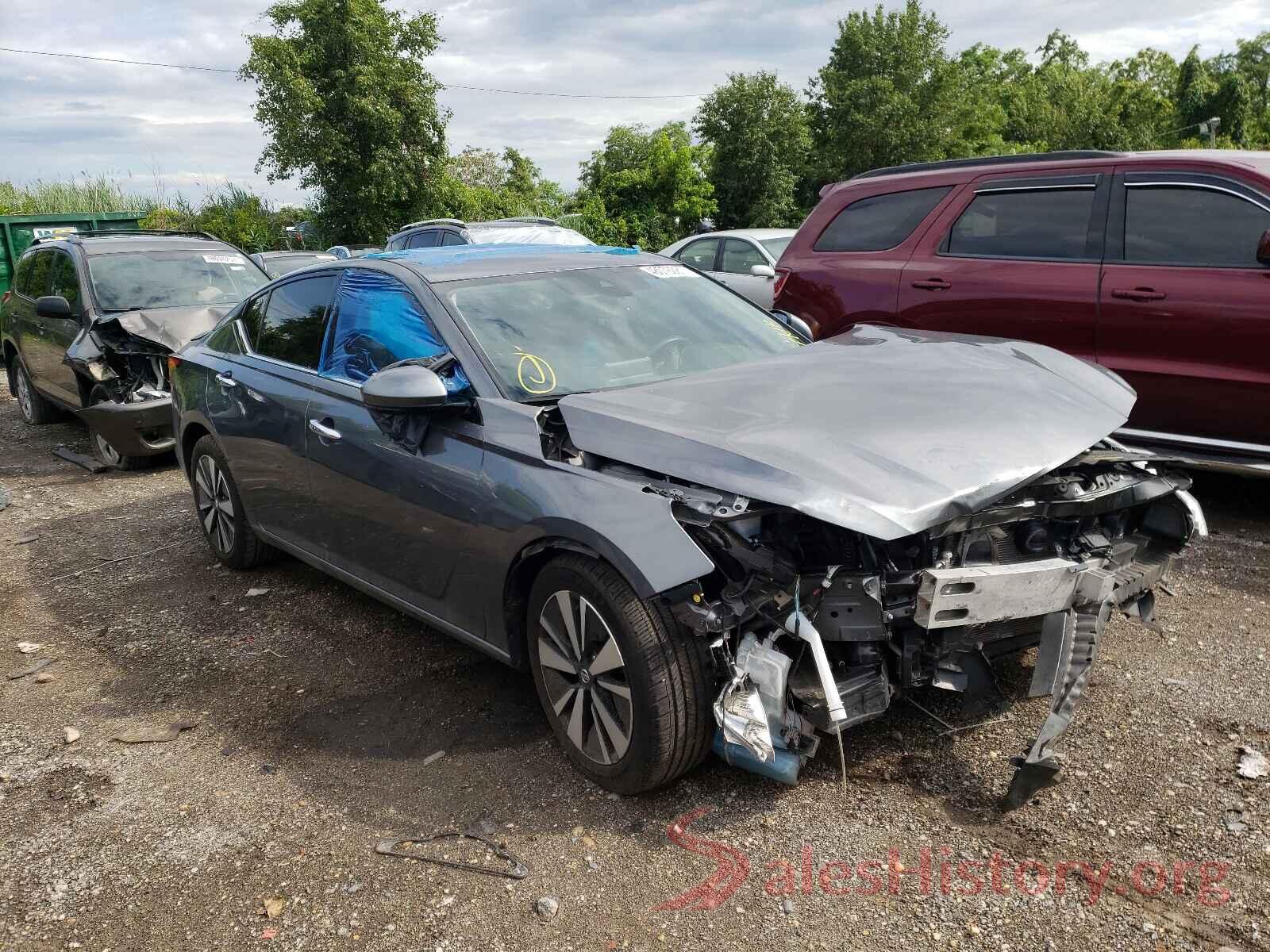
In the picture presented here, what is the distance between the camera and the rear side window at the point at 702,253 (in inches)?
452

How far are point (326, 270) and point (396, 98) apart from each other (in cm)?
2097

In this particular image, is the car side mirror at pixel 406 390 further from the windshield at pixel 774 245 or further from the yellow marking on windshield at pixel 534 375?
the windshield at pixel 774 245

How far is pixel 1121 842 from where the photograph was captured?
2727 mm

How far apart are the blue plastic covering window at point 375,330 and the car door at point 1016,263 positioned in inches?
136

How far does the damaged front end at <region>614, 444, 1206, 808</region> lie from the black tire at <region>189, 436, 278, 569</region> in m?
3.14

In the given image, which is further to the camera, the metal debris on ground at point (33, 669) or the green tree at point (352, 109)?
the green tree at point (352, 109)

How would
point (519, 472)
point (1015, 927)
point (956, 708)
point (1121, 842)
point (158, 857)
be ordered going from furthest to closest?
1. point (956, 708)
2. point (519, 472)
3. point (158, 857)
4. point (1121, 842)
5. point (1015, 927)

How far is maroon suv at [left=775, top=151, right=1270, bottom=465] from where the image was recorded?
16.3 ft

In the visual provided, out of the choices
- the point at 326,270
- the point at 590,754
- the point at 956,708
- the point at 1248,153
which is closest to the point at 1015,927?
the point at 956,708

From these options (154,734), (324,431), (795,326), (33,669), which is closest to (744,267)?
(795,326)

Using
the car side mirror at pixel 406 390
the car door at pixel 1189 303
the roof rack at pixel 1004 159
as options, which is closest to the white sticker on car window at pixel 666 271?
the car side mirror at pixel 406 390

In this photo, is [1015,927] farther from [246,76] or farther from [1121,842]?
[246,76]

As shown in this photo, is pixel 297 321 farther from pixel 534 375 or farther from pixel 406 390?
pixel 534 375

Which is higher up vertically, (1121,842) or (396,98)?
(396,98)
